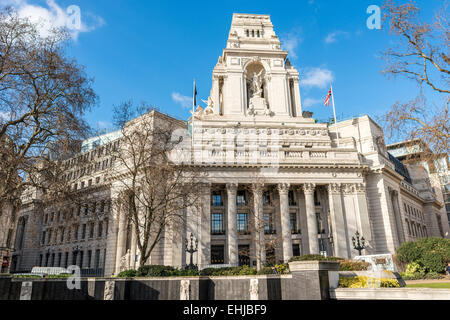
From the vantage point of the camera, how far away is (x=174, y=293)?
734 inches

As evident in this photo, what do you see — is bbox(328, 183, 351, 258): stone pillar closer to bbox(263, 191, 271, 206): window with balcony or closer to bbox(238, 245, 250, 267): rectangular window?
bbox(263, 191, 271, 206): window with balcony

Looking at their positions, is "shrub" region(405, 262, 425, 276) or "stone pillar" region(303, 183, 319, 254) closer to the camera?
"shrub" region(405, 262, 425, 276)

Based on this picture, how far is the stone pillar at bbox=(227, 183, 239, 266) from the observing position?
4075 centimetres

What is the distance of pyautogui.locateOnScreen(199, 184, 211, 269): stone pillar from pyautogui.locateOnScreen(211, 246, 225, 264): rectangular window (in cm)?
240

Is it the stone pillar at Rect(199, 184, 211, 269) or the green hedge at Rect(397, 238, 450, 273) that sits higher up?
the stone pillar at Rect(199, 184, 211, 269)

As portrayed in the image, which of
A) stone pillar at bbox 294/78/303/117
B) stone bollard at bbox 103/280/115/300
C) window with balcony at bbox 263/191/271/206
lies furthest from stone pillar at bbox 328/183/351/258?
stone bollard at bbox 103/280/115/300

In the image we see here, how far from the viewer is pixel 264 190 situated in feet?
152

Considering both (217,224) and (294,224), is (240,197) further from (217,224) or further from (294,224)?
(294,224)

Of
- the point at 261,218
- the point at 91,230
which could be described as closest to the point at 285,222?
the point at 261,218

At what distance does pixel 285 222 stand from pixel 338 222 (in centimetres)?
736

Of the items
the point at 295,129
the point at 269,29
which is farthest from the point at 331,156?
the point at 269,29

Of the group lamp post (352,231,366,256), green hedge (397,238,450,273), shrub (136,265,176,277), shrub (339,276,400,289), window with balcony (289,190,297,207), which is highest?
window with balcony (289,190,297,207)

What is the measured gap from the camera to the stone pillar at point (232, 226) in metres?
40.8

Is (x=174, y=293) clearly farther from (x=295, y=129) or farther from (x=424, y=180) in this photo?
(x=424, y=180)
